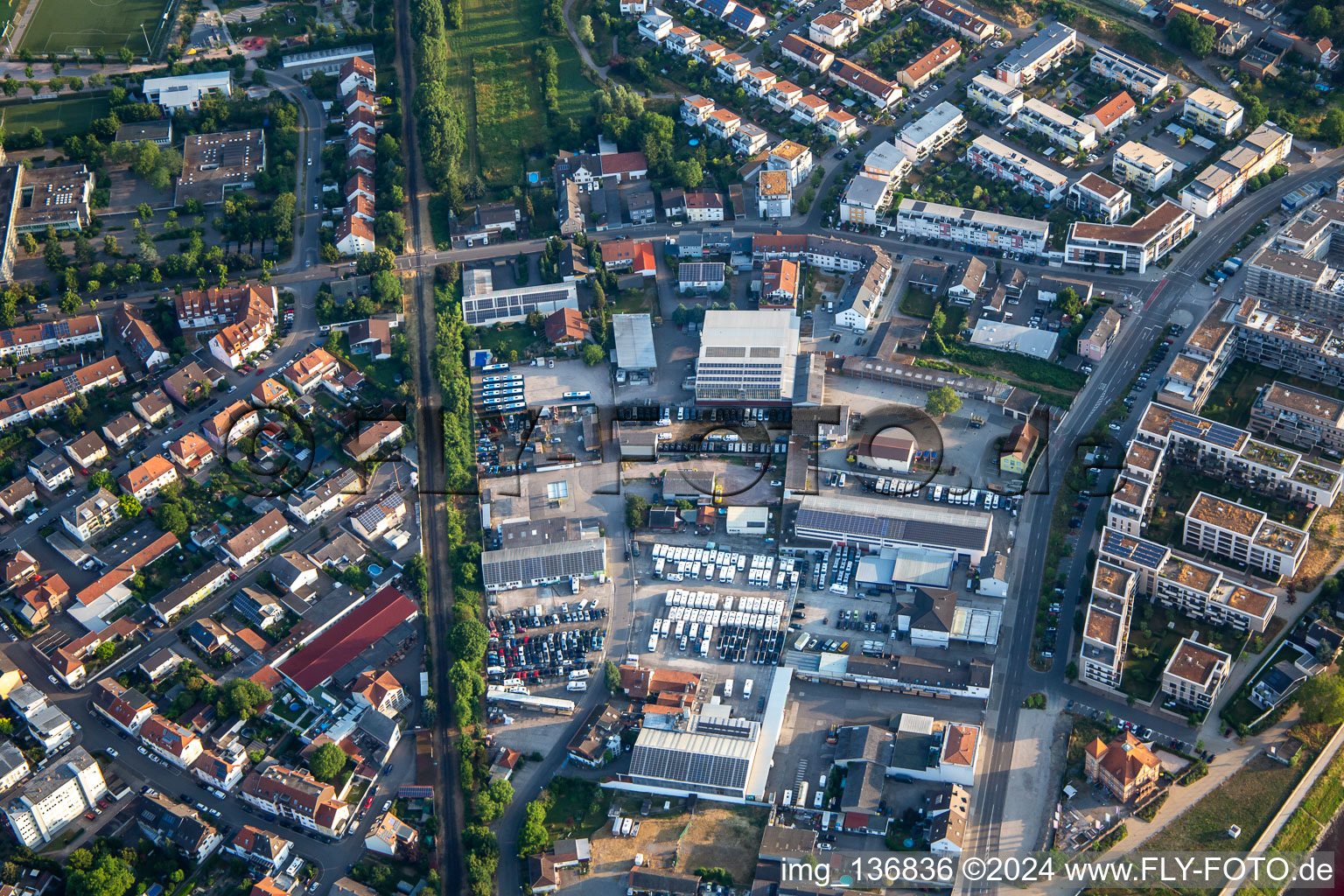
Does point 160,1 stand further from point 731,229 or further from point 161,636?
point 161,636

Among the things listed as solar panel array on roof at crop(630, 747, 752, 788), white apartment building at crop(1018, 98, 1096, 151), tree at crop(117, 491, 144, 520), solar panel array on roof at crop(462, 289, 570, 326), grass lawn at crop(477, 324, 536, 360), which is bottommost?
solar panel array on roof at crop(630, 747, 752, 788)

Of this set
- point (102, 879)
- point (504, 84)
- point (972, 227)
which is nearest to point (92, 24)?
point (504, 84)

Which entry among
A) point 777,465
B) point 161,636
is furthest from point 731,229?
point 161,636

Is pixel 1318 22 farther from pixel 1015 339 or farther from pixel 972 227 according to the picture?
pixel 1015 339

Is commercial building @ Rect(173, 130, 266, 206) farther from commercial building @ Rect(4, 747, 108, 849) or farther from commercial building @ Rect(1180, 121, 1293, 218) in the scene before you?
commercial building @ Rect(1180, 121, 1293, 218)

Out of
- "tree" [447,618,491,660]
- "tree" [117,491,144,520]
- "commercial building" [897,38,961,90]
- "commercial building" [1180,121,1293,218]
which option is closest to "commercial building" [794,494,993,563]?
"tree" [447,618,491,660]

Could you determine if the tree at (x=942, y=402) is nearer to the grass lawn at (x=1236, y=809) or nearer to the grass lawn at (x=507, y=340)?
the grass lawn at (x=507, y=340)

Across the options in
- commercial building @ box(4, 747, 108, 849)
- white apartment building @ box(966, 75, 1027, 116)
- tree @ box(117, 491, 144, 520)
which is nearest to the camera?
commercial building @ box(4, 747, 108, 849)
